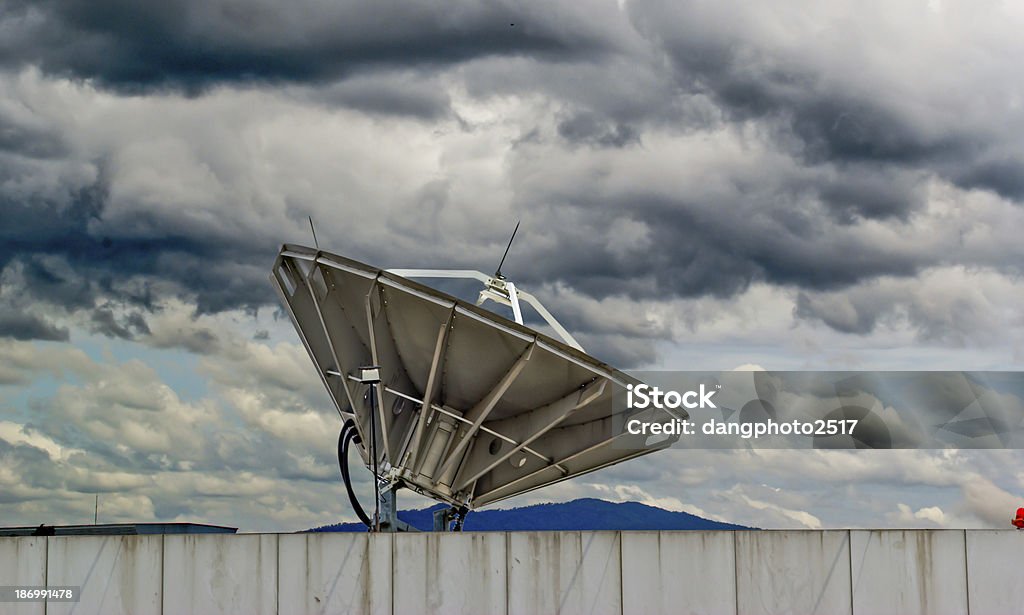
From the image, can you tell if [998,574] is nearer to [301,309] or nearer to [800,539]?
[800,539]

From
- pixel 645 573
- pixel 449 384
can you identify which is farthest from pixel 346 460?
pixel 645 573

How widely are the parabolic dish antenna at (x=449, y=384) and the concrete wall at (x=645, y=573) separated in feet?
25.2

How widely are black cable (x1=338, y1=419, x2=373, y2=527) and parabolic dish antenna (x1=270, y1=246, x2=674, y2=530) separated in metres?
0.06

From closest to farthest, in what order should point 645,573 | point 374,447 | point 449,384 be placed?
point 645,573
point 374,447
point 449,384

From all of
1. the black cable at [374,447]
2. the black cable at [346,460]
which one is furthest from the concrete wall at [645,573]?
the black cable at [346,460]

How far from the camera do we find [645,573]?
95.0 ft

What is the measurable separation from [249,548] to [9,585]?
6.45 meters

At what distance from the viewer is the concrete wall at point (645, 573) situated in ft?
94.8

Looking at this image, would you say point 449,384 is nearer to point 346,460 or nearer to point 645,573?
point 346,460

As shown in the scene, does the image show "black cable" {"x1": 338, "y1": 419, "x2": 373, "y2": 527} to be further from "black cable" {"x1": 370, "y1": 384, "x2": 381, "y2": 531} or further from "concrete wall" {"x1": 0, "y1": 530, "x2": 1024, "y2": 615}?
"concrete wall" {"x1": 0, "y1": 530, "x2": 1024, "y2": 615}

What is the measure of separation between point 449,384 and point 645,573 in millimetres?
15014

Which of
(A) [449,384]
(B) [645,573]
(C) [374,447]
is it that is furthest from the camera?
(A) [449,384]

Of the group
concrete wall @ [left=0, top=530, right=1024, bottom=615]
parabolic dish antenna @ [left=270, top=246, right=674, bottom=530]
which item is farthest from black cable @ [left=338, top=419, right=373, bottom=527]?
concrete wall @ [left=0, top=530, right=1024, bottom=615]

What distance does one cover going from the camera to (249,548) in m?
29.4
